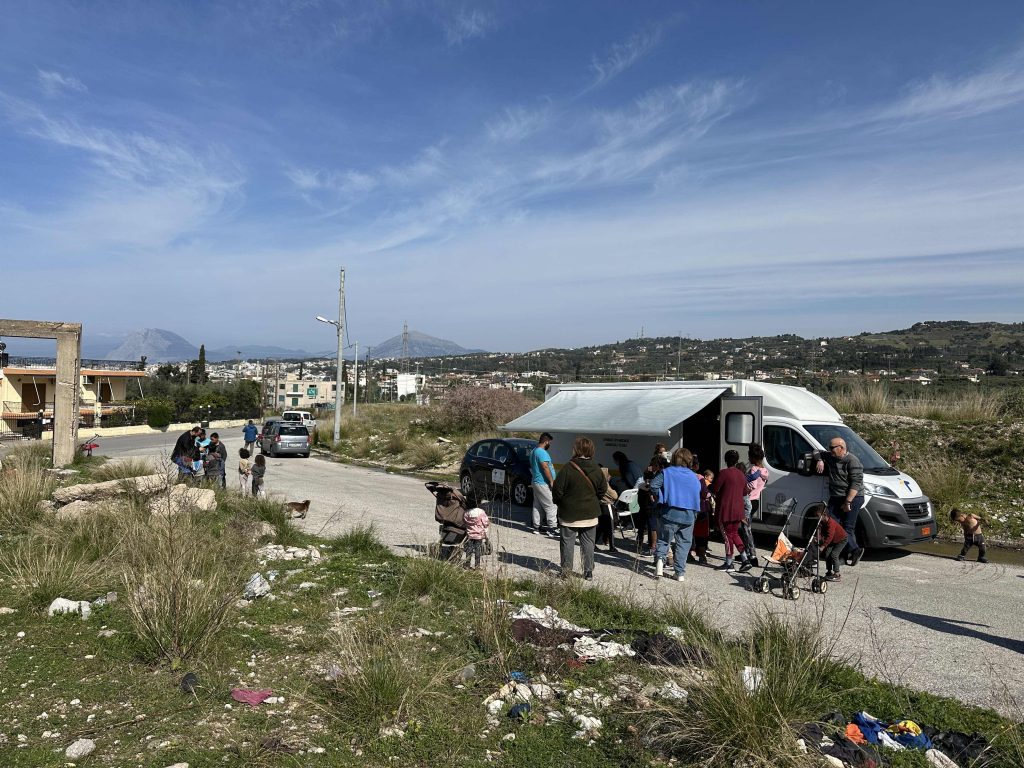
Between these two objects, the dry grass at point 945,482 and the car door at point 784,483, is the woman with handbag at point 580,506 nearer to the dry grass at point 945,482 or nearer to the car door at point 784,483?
the car door at point 784,483

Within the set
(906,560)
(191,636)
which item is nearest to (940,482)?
(906,560)

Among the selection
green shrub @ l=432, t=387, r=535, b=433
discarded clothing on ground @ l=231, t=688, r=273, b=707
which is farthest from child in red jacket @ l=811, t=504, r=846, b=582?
green shrub @ l=432, t=387, r=535, b=433

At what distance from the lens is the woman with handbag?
29.3ft

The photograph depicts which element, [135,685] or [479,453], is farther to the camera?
[479,453]

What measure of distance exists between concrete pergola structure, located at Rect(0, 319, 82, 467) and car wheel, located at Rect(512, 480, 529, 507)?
12.8 m

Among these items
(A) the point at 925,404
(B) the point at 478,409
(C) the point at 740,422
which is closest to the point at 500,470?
(C) the point at 740,422

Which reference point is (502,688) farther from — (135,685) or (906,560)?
(906,560)

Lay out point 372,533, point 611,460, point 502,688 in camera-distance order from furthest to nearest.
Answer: point 611,460, point 372,533, point 502,688

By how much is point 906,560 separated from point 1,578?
12216 millimetres

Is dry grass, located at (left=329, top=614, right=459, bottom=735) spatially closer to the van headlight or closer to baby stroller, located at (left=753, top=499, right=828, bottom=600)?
baby stroller, located at (left=753, top=499, right=828, bottom=600)

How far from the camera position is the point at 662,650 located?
583 centimetres

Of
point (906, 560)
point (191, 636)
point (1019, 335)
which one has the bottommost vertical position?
point (906, 560)

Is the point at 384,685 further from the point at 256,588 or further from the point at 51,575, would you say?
the point at 51,575

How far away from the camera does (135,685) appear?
529 centimetres
